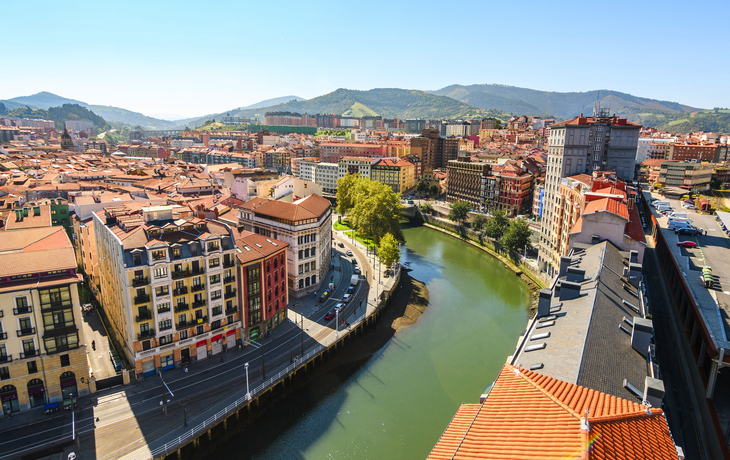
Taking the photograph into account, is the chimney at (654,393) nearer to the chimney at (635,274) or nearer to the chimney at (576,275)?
the chimney at (576,275)

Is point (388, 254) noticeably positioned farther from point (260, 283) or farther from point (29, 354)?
point (29, 354)

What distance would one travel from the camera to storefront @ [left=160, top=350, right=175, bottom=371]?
107 feet

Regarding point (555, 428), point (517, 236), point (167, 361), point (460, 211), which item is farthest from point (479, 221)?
point (555, 428)

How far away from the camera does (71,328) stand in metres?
28.7

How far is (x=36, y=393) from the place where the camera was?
28281 millimetres

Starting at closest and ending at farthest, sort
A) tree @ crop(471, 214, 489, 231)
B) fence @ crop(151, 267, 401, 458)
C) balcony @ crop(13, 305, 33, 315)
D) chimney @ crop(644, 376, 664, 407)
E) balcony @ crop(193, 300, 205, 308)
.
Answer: chimney @ crop(644, 376, 664, 407) → fence @ crop(151, 267, 401, 458) → balcony @ crop(13, 305, 33, 315) → balcony @ crop(193, 300, 205, 308) → tree @ crop(471, 214, 489, 231)

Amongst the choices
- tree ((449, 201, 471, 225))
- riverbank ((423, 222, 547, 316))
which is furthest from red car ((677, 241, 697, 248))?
tree ((449, 201, 471, 225))

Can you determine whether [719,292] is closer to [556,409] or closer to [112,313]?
[556,409]

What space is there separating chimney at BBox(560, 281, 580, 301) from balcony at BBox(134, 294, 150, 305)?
29.6 m

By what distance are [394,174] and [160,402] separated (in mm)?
90269

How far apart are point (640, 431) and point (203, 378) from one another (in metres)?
28.8

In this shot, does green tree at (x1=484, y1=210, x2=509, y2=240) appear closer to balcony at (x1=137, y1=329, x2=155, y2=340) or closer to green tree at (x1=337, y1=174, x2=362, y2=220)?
green tree at (x1=337, y1=174, x2=362, y2=220)

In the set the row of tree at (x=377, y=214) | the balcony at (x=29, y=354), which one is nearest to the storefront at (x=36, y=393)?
the balcony at (x=29, y=354)

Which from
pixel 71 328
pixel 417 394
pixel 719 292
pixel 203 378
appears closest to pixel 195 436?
pixel 203 378
